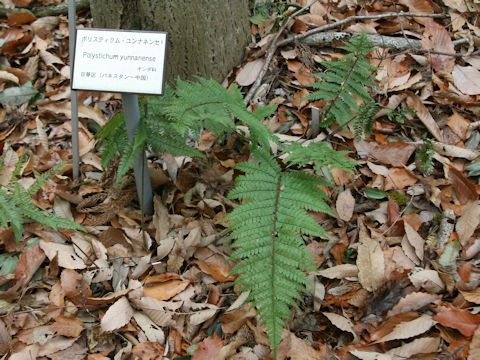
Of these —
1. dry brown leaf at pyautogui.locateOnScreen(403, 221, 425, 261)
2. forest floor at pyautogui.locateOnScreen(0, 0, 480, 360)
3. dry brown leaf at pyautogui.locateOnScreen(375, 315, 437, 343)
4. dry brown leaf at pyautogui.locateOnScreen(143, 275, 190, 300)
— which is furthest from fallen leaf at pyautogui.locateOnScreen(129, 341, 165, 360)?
dry brown leaf at pyautogui.locateOnScreen(403, 221, 425, 261)

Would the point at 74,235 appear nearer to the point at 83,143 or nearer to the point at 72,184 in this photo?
the point at 72,184

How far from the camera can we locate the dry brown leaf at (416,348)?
1885mm

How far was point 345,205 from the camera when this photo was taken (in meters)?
2.48

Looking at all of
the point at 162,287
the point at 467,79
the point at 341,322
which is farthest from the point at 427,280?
the point at 467,79

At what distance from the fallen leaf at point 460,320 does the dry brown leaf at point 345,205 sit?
2.29 feet

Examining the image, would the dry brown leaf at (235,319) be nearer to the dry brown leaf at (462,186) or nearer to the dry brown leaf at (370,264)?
the dry brown leaf at (370,264)

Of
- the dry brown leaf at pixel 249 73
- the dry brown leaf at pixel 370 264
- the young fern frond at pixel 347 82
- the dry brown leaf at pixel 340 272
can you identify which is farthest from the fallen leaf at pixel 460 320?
the dry brown leaf at pixel 249 73

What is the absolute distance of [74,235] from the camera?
246cm

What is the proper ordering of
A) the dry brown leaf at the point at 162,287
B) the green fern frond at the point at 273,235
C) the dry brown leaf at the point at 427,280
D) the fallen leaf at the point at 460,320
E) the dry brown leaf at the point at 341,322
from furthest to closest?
the dry brown leaf at the point at 162,287, the dry brown leaf at the point at 427,280, the dry brown leaf at the point at 341,322, the fallen leaf at the point at 460,320, the green fern frond at the point at 273,235

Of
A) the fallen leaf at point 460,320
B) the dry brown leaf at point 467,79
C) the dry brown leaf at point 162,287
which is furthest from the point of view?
the dry brown leaf at point 467,79

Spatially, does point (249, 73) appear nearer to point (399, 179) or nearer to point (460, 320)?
point (399, 179)

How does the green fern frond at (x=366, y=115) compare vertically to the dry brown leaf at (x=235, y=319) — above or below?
above

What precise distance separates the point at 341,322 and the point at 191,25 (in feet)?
6.45

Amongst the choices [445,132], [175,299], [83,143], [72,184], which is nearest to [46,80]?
[83,143]
